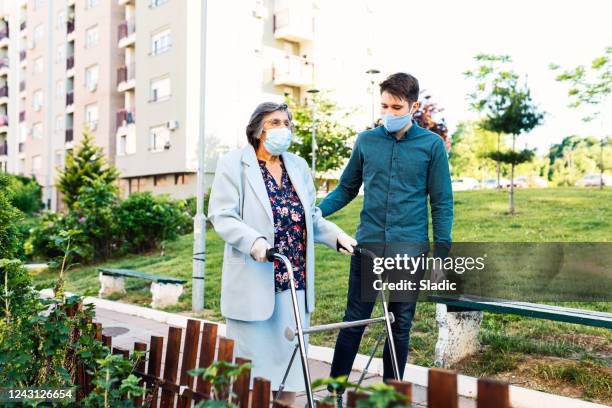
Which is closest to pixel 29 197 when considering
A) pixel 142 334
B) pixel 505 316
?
pixel 142 334

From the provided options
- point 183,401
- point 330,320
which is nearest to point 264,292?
point 183,401

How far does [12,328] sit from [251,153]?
1674 millimetres

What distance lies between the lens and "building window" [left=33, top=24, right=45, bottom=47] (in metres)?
42.0

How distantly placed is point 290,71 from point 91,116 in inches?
470

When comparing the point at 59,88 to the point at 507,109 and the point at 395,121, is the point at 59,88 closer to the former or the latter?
the point at 507,109

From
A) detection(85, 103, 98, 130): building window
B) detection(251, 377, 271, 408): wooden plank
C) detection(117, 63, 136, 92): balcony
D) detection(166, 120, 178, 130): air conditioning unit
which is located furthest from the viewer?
detection(85, 103, 98, 130): building window

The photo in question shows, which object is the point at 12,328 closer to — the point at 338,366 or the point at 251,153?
the point at 251,153

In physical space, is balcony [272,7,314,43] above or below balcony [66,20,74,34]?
below

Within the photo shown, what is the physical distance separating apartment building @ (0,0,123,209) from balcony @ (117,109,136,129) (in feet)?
2.65

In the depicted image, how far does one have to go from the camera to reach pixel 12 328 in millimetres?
3594

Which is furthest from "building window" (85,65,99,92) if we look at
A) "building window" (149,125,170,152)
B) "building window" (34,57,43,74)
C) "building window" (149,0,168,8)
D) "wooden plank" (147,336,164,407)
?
"wooden plank" (147,336,164,407)

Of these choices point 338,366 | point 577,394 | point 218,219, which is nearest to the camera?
point 218,219

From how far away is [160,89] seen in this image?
29.3 metres

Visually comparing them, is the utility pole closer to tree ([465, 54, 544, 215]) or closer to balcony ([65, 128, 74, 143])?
tree ([465, 54, 544, 215])
